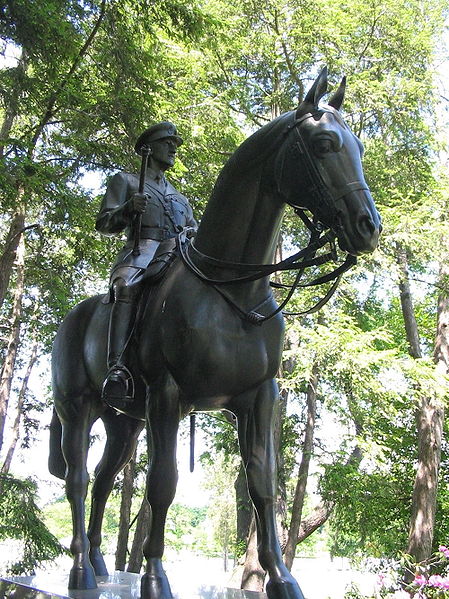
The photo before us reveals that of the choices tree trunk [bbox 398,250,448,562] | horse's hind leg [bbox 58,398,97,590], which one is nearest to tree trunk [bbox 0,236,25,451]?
tree trunk [bbox 398,250,448,562]

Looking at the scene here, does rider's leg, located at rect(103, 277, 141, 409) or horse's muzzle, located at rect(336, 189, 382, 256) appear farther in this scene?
rider's leg, located at rect(103, 277, 141, 409)

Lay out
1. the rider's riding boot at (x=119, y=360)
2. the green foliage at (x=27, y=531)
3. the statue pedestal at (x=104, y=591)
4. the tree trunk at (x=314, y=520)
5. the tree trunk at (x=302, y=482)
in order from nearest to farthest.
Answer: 1. the statue pedestal at (x=104, y=591)
2. the rider's riding boot at (x=119, y=360)
3. the green foliage at (x=27, y=531)
4. the tree trunk at (x=302, y=482)
5. the tree trunk at (x=314, y=520)

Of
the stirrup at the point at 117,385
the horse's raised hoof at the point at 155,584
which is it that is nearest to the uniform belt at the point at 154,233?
the stirrup at the point at 117,385

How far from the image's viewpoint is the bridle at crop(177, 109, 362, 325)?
9.26 feet

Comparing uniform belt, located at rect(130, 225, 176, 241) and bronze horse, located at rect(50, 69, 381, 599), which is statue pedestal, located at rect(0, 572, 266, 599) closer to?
bronze horse, located at rect(50, 69, 381, 599)

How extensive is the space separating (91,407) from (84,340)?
1.41 feet

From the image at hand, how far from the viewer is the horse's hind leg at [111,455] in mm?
4465

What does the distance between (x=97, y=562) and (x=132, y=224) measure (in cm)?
214

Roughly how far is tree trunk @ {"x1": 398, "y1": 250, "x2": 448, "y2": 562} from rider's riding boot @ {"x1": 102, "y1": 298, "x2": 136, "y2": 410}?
34.1 feet

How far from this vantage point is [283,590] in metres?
2.97

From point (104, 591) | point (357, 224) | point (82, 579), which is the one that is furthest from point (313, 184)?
point (82, 579)

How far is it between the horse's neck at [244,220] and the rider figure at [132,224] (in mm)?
541

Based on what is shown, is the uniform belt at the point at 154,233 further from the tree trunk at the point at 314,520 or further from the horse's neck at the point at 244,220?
the tree trunk at the point at 314,520

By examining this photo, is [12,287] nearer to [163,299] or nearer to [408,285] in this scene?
[408,285]
